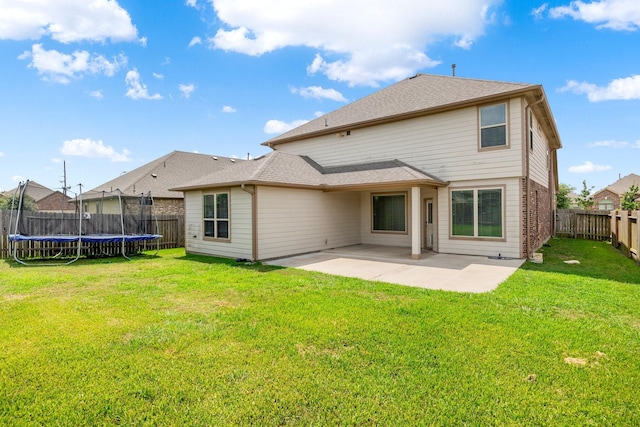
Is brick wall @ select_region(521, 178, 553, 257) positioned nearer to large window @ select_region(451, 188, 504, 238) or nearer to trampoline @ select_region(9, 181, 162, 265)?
→ large window @ select_region(451, 188, 504, 238)

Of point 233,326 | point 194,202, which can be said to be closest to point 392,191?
point 194,202

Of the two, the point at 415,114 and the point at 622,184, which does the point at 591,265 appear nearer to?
the point at 415,114

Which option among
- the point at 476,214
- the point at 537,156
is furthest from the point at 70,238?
the point at 537,156

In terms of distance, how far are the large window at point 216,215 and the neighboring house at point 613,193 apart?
2150 inches

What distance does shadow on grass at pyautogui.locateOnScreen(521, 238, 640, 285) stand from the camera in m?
7.25

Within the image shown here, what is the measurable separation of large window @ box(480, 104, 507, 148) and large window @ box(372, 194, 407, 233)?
3.57 m

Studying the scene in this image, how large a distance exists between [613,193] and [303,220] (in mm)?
54936

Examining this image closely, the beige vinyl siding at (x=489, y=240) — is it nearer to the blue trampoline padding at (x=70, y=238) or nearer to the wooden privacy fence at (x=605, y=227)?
the wooden privacy fence at (x=605, y=227)

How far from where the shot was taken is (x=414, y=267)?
8.45 metres

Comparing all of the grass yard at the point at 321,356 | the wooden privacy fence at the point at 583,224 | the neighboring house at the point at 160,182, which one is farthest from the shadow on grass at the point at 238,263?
the wooden privacy fence at the point at 583,224

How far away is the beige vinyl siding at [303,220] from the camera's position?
10.0 meters

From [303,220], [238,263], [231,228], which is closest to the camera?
[238,263]

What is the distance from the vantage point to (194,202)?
39.3ft

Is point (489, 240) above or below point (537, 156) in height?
below
